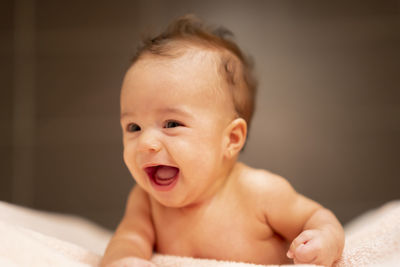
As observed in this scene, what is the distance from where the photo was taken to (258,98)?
5.48 feet

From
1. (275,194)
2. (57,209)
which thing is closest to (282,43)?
(275,194)

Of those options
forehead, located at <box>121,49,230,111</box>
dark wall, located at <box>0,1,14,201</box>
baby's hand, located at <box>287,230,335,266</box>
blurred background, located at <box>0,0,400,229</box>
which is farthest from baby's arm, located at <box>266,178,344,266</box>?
dark wall, located at <box>0,1,14,201</box>

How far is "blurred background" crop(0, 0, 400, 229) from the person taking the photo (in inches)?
65.2

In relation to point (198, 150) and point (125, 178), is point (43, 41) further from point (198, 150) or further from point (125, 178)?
point (198, 150)

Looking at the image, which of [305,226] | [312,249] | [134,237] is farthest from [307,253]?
[134,237]

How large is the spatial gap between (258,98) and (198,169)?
101cm

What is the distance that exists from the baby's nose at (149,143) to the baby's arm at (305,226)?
0.84 feet

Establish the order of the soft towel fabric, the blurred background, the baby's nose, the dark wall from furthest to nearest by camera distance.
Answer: the dark wall, the blurred background, the baby's nose, the soft towel fabric

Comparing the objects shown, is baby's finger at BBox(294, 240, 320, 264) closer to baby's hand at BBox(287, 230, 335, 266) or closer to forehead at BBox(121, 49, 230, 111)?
baby's hand at BBox(287, 230, 335, 266)

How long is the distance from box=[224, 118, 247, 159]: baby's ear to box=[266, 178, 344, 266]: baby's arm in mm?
105

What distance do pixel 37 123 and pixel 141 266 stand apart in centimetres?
134

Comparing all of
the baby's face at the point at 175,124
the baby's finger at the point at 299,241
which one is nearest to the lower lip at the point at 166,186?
the baby's face at the point at 175,124

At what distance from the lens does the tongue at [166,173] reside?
2.39ft

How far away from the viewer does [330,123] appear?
1669mm
